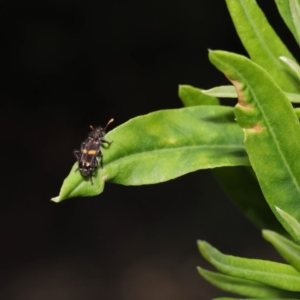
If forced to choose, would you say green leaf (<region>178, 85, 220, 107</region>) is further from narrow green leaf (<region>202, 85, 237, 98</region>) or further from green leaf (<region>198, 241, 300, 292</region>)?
green leaf (<region>198, 241, 300, 292</region>)

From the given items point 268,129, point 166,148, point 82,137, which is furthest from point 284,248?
point 82,137

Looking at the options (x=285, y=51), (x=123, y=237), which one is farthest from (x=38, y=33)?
(x=285, y=51)

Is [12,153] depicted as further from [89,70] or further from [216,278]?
[216,278]

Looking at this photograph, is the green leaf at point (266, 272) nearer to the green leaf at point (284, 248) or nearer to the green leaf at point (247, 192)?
the green leaf at point (284, 248)

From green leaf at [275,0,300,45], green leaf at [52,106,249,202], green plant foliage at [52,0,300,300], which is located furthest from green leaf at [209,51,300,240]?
green leaf at [275,0,300,45]

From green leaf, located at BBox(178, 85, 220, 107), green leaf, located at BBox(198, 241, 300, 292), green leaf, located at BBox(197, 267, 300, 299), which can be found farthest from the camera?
green leaf, located at BBox(178, 85, 220, 107)

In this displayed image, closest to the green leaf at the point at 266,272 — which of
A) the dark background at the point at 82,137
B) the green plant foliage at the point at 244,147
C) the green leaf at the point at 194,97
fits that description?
the green plant foliage at the point at 244,147
